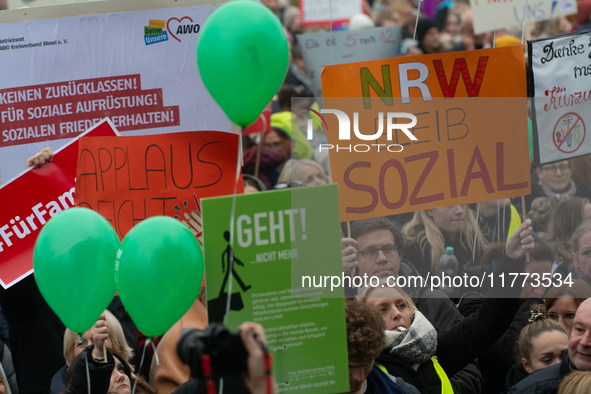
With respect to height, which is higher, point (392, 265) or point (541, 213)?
point (541, 213)

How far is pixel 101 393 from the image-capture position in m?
2.70

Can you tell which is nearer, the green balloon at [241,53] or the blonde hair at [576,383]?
the green balloon at [241,53]

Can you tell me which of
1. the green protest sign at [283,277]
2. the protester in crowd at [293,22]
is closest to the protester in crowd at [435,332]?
the green protest sign at [283,277]

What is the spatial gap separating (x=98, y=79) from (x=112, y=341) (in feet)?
5.34

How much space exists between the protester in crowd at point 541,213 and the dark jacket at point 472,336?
56 centimetres

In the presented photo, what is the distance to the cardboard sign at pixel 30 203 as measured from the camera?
128 inches

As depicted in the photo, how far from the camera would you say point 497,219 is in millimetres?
3623

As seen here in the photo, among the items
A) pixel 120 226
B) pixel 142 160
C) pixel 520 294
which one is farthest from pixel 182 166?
pixel 520 294

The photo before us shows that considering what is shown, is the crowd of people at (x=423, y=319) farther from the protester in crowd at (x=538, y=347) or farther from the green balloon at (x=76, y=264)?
the green balloon at (x=76, y=264)

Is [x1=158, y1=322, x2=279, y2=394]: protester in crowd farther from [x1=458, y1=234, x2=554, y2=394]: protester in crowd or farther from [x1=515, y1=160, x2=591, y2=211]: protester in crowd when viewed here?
[x1=515, y1=160, x2=591, y2=211]: protester in crowd

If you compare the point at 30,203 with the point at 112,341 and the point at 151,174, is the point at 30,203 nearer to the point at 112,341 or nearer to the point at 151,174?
the point at 151,174

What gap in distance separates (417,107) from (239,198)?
4.94ft

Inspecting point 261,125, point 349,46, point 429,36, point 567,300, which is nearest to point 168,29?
point 261,125

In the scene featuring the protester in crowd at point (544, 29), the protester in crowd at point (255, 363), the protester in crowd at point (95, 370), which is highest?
the protester in crowd at point (544, 29)
